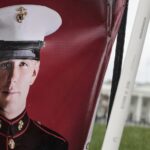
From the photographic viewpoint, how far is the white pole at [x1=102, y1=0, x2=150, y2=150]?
1707 millimetres

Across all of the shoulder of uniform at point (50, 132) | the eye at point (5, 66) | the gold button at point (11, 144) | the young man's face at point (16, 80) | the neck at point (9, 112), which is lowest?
the gold button at point (11, 144)

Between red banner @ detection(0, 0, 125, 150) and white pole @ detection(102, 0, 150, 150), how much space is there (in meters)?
0.29

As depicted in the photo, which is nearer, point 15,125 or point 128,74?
point 128,74

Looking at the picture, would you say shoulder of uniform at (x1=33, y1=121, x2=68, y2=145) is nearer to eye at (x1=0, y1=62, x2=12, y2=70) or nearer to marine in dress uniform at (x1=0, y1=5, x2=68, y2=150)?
marine in dress uniform at (x1=0, y1=5, x2=68, y2=150)

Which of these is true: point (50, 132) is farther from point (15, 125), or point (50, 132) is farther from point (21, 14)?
point (21, 14)

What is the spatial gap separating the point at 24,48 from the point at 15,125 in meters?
0.28

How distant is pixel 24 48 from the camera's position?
2.04 m

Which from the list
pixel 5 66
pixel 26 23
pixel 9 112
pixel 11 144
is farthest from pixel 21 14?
pixel 11 144

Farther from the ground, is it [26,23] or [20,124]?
[26,23]

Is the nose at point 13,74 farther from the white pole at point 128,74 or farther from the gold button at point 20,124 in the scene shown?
the white pole at point 128,74

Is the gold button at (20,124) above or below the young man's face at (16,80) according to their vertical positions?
below

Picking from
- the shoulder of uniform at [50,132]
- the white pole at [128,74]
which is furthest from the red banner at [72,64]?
the white pole at [128,74]

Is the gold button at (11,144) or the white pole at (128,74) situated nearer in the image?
the white pole at (128,74)

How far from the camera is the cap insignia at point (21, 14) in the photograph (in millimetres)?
2033
